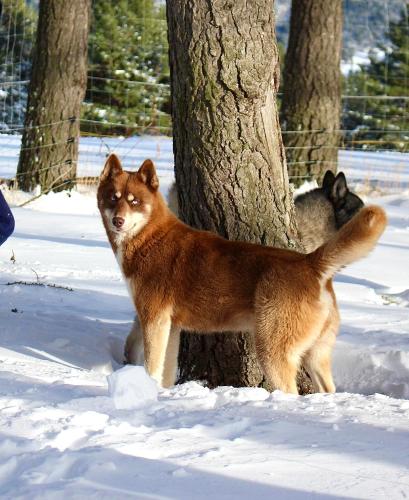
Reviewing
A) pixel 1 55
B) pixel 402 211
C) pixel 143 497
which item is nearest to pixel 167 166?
pixel 402 211

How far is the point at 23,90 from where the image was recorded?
25.3 meters

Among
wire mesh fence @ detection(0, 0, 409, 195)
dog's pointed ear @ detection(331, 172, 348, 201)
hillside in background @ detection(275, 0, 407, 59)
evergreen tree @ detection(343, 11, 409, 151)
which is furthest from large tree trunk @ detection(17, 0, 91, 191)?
hillside in background @ detection(275, 0, 407, 59)

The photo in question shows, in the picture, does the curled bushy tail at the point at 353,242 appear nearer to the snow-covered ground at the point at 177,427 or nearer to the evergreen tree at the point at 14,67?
the snow-covered ground at the point at 177,427

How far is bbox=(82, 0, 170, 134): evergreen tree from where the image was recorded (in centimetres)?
2602

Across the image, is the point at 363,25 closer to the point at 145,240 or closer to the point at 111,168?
the point at 111,168

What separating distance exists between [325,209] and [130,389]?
19.8 feet

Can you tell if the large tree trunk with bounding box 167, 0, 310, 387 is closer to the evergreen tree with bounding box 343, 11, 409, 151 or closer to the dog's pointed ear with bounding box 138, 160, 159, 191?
the dog's pointed ear with bounding box 138, 160, 159, 191

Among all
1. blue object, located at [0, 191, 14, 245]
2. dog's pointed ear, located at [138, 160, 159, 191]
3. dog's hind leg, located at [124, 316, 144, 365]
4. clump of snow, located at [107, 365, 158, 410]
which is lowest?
dog's hind leg, located at [124, 316, 144, 365]

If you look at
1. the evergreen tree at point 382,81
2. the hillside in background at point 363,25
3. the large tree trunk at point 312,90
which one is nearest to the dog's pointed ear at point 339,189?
the large tree trunk at point 312,90

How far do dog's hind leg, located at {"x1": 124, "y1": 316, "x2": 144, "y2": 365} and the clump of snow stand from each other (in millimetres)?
1924

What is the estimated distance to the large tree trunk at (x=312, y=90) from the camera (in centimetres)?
1382

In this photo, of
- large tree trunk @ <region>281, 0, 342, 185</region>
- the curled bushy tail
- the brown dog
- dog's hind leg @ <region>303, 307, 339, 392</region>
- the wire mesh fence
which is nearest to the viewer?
the curled bushy tail

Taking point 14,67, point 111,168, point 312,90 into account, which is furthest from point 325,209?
point 14,67

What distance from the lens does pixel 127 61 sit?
26875mm
